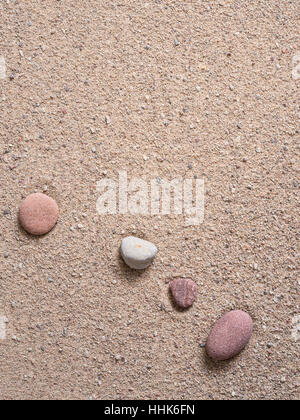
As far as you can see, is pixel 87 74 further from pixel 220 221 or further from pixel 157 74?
pixel 220 221

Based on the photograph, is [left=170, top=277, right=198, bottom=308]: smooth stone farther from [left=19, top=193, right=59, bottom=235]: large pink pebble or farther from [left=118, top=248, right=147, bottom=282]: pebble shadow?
[left=19, top=193, right=59, bottom=235]: large pink pebble

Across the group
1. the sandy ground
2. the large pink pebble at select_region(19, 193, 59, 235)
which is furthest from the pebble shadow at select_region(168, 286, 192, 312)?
the large pink pebble at select_region(19, 193, 59, 235)

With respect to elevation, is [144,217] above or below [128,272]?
above

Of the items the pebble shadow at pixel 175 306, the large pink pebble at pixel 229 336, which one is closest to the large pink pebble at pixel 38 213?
the pebble shadow at pixel 175 306

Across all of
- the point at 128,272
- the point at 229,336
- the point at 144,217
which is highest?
the point at 144,217

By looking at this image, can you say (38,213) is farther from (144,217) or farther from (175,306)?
(175,306)

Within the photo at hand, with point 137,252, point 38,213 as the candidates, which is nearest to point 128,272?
point 137,252
